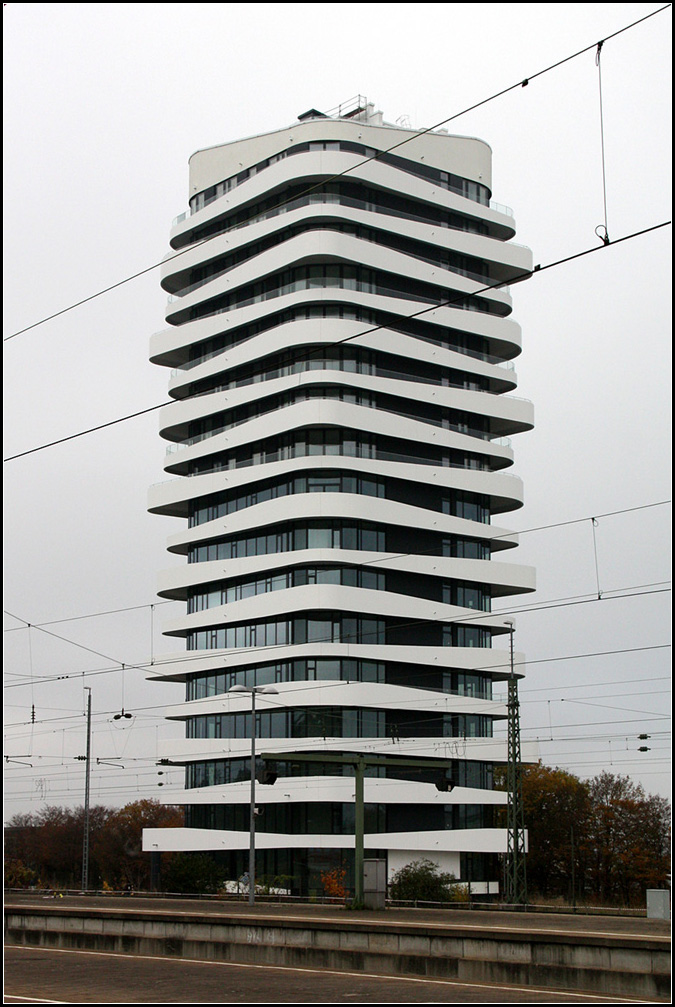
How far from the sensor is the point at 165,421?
8688cm

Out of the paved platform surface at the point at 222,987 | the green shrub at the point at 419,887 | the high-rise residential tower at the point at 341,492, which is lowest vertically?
the green shrub at the point at 419,887

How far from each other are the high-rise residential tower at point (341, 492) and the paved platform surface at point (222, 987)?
4556 cm

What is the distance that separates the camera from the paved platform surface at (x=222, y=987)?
20.8 metres

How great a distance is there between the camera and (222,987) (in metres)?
23.1

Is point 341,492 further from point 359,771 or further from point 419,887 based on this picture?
point 359,771

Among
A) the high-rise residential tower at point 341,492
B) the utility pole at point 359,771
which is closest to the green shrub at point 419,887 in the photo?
the utility pole at point 359,771

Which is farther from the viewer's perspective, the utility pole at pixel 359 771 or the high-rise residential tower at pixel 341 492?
the high-rise residential tower at pixel 341 492

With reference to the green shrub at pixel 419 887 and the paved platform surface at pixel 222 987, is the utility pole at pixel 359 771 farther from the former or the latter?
the paved platform surface at pixel 222 987

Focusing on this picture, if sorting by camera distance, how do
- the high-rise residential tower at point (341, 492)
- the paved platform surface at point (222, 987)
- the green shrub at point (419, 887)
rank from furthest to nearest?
the high-rise residential tower at point (341, 492), the green shrub at point (419, 887), the paved platform surface at point (222, 987)

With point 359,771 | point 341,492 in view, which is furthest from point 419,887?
point 341,492

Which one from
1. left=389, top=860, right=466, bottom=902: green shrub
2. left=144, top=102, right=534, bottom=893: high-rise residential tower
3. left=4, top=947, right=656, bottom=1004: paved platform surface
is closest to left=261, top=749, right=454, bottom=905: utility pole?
left=389, top=860, right=466, bottom=902: green shrub

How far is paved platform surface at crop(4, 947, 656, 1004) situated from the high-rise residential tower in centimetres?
4556

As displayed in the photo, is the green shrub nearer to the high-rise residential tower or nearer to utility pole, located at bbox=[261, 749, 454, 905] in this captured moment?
utility pole, located at bbox=[261, 749, 454, 905]

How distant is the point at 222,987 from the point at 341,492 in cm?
5491
